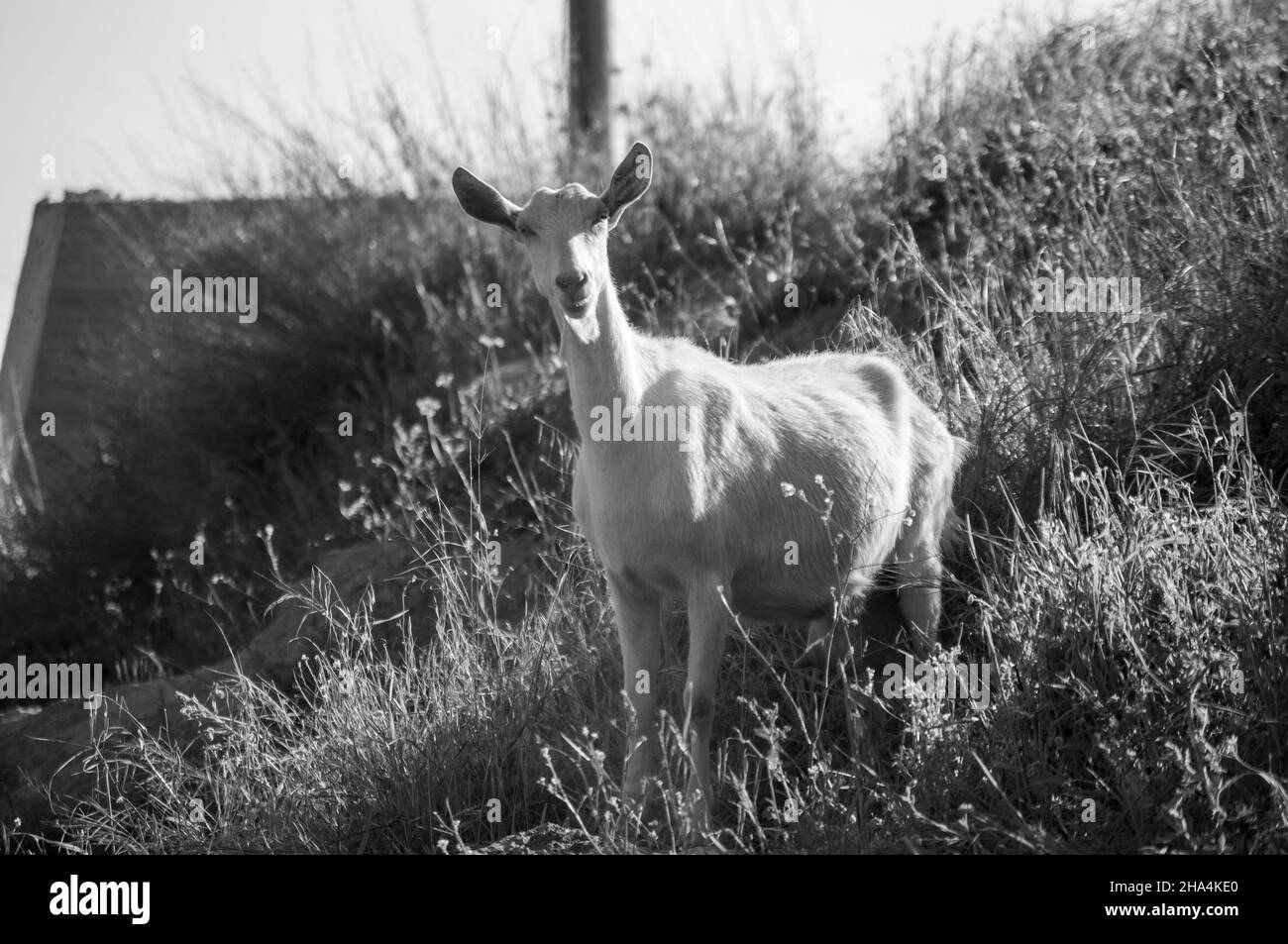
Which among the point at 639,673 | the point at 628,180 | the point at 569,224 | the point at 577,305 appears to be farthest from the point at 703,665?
the point at 628,180

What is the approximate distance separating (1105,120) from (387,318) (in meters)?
5.20

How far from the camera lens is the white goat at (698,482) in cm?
497

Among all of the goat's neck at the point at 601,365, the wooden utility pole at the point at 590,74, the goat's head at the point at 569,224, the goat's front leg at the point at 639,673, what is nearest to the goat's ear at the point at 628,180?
the goat's head at the point at 569,224

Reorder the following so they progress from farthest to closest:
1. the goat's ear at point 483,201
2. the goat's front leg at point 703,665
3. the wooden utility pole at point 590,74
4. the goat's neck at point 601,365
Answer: the wooden utility pole at point 590,74 < the goat's ear at point 483,201 < the goat's neck at point 601,365 < the goat's front leg at point 703,665

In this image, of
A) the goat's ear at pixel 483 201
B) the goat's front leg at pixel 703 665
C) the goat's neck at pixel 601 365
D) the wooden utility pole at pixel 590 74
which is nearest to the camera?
the goat's front leg at pixel 703 665

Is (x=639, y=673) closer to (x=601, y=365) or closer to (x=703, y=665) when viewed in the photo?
(x=703, y=665)

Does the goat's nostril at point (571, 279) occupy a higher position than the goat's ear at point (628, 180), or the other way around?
the goat's ear at point (628, 180)

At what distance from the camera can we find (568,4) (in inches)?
459


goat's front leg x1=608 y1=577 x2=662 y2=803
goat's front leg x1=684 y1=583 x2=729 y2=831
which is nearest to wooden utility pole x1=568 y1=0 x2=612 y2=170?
goat's front leg x1=608 y1=577 x2=662 y2=803

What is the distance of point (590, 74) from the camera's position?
1173 cm

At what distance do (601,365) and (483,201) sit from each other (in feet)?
2.51

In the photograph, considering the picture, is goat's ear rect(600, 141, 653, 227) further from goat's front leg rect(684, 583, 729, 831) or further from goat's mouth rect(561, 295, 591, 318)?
goat's front leg rect(684, 583, 729, 831)

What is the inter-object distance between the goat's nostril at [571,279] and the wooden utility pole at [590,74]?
6912mm

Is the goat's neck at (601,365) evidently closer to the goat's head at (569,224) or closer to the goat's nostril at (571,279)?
the goat's head at (569,224)
